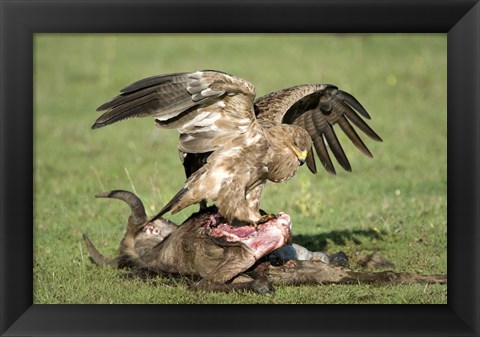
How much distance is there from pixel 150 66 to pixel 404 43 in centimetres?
534

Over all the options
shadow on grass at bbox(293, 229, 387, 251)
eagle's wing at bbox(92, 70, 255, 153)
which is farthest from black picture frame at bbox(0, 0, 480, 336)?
shadow on grass at bbox(293, 229, 387, 251)

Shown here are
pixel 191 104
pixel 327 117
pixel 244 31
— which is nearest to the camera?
pixel 244 31

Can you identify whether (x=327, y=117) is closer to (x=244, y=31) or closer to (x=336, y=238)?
(x=336, y=238)

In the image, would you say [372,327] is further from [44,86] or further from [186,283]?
[44,86]

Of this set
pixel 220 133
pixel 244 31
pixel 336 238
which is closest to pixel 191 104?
pixel 220 133

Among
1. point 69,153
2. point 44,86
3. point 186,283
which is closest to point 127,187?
point 69,153

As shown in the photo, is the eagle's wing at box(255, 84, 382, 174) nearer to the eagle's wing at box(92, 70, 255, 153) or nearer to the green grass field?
the green grass field

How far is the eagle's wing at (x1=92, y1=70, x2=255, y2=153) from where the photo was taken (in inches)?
309

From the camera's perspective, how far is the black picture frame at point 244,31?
6703mm

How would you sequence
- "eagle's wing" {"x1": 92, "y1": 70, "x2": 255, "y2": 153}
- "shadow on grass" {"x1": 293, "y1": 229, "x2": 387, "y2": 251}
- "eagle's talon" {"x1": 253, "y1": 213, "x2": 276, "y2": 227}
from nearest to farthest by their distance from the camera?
"eagle's wing" {"x1": 92, "y1": 70, "x2": 255, "y2": 153} < "eagle's talon" {"x1": 253, "y1": 213, "x2": 276, "y2": 227} < "shadow on grass" {"x1": 293, "y1": 229, "x2": 387, "y2": 251}

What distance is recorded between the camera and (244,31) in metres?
6.93

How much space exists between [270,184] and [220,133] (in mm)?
3840

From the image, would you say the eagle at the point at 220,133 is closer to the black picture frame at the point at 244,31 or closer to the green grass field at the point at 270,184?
the green grass field at the point at 270,184

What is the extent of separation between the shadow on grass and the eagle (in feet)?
4.08
